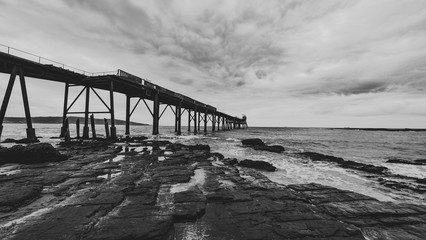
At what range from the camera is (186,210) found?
12.5ft

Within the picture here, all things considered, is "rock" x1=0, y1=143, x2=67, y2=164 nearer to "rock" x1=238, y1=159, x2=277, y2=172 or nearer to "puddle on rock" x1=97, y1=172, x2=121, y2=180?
"puddle on rock" x1=97, y1=172, x2=121, y2=180

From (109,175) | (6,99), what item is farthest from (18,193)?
(6,99)

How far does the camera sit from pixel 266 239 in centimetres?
290

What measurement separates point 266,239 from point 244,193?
213 cm

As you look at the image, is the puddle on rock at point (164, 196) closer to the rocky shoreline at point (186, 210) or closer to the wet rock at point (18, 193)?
the rocky shoreline at point (186, 210)

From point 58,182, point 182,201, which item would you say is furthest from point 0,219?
point 182,201

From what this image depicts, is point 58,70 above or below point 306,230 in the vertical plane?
above

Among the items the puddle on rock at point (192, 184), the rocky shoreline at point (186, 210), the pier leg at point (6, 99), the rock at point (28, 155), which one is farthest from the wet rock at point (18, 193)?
the pier leg at point (6, 99)

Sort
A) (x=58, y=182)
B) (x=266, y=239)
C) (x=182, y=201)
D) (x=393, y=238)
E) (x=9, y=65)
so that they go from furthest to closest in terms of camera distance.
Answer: (x=9, y=65) < (x=58, y=182) < (x=182, y=201) < (x=393, y=238) < (x=266, y=239)

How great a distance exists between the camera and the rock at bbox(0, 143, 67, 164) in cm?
818

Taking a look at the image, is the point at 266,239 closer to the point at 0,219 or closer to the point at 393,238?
the point at 393,238

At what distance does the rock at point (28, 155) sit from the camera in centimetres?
818

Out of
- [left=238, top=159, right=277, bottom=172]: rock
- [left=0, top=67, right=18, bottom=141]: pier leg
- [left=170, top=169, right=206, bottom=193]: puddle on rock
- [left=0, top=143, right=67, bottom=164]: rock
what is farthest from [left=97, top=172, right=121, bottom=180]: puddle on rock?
[left=0, top=67, right=18, bottom=141]: pier leg

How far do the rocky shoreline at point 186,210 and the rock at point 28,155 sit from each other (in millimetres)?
2537
